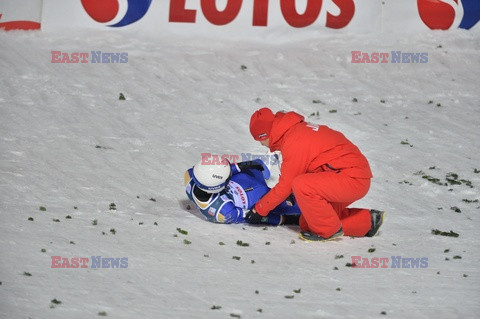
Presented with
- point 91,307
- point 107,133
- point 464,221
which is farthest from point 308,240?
point 107,133

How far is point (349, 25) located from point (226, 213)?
586 cm

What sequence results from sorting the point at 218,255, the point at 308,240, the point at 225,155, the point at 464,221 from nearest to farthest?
the point at 218,255 < the point at 308,240 < the point at 464,221 < the point at 225,155

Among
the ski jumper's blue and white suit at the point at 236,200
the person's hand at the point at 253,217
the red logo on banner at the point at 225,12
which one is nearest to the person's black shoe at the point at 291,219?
the ski jumper's blue and white suit at the point at 236,200

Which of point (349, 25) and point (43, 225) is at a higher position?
point (349, 25)

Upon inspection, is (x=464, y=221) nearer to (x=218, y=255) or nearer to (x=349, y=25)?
(x=218, y=255)

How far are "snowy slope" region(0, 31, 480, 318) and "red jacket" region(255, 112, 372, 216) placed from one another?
1.47 feet

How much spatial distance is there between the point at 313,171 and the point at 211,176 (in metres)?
0.83

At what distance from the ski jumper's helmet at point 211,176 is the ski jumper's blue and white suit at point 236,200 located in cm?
14

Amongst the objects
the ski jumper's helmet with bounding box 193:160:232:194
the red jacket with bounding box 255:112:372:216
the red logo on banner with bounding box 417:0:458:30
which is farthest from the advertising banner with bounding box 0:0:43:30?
the red jacket with bounding box 255:112:372:216

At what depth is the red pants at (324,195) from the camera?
8031 mm

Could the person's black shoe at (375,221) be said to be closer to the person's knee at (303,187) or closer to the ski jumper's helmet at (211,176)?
the person's knee at (303,187)

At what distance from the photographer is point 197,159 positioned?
34.6 feet

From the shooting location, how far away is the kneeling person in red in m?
8.07

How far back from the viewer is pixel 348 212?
8500 millimetres
